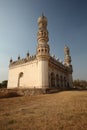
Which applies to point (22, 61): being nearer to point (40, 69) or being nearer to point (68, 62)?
point (40, 69)

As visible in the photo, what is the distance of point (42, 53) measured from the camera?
103ft

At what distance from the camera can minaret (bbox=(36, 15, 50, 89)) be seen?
3009 centimetres

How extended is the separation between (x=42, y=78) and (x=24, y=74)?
9.18 metres

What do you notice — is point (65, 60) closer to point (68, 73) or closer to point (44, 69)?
point (68, 73)

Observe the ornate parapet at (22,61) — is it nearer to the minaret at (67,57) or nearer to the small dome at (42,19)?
the small dome at (42,19)

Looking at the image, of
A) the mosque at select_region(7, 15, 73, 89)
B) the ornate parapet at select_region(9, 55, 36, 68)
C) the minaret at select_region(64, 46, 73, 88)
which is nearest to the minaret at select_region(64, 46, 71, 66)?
the minaret at select_region(64, 46, 73, 88)

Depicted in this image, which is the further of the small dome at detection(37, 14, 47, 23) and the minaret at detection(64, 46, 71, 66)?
the minaret at detection(64, 46, 71, 66)

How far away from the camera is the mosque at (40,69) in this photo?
3069cm

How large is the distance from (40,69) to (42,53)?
4.30 m

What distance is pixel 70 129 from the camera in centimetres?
567

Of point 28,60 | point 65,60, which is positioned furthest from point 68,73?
point 28,60

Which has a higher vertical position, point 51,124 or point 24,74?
point 24,74

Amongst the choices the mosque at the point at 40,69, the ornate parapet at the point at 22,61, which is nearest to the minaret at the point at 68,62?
the mosque at the point at 40,69

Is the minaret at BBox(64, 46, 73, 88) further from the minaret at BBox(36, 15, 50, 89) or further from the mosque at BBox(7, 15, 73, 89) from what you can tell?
the minaret at BBox(36, 15, 50, 89)
